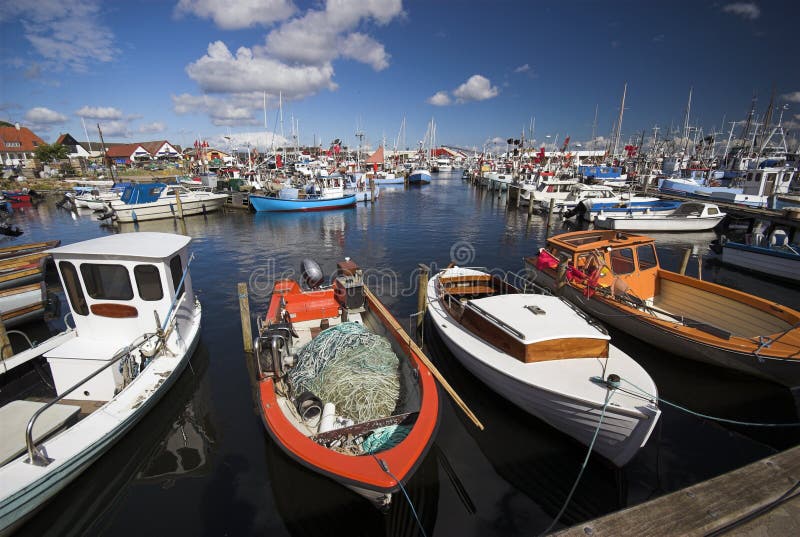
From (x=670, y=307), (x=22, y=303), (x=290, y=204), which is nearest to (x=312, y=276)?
(x=22, y=303)

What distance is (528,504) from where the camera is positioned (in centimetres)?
582

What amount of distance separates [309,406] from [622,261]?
10.0 meters

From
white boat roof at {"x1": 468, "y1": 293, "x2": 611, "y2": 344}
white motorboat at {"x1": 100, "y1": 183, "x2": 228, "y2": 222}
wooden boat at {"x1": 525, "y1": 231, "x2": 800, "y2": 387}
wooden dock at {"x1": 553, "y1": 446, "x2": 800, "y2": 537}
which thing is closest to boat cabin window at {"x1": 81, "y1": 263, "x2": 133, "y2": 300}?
white boat roof at {"x1": 468, "y1": 293, "x2": 611, "y2": 344}

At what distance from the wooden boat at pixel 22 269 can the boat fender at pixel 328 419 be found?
11948 millimetres

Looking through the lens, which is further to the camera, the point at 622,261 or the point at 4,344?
the point at 622,261

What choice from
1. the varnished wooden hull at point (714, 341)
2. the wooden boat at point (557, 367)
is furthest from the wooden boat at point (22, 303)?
the varnished wooden hull at point (714, 341)

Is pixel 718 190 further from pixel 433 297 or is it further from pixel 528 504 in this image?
pixel 528 504

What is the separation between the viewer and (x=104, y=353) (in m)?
7.04

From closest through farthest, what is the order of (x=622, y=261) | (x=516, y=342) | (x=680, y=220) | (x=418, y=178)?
(x=516, y=342) → (x=622, y=261) → (x=680, y=220) → (x=418, y=178)

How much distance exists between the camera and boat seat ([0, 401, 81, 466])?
5230 millimetres

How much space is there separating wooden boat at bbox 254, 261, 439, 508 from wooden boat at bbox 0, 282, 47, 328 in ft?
30.8

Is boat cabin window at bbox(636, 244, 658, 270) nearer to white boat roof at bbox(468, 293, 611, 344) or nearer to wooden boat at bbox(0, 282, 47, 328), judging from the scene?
white boat roof at bbox(468, 293, 611, 344)

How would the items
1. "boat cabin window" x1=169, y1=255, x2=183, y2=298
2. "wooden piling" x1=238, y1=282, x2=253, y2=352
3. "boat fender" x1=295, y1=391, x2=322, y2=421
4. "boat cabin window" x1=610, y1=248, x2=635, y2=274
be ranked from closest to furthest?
1. "boat fender" x1=295, y1=391, x2=322, y2=421
2. "boat cabin window" x1=169, y1=255, x2=183, y2=298
3. "wooden piling" x1=238, y1=282, x2=253, y2=352
4. "boat cabin window" x1=610, y1=248, x2=635, y2=274

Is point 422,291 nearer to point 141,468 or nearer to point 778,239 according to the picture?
point 141,468
